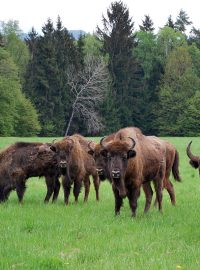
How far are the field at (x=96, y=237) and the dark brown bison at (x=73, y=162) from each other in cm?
67

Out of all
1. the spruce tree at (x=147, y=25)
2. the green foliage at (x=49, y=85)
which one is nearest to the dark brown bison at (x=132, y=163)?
the green foliage at (x=49, y=85)

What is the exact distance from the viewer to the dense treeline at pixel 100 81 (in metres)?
72.4

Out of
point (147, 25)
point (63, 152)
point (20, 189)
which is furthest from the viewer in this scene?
point (147, 25)

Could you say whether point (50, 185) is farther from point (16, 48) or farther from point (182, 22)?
point (182, 22)

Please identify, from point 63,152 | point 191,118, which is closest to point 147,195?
point 63,152

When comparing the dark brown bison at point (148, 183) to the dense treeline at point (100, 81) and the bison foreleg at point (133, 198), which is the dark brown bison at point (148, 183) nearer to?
the bison foreleg at point (133, 198)

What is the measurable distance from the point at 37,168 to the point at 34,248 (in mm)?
6131

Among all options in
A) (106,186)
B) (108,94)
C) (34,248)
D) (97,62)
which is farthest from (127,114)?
(34,248)

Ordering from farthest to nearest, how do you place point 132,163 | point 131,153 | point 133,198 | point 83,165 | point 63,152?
point 83,165 < point 63,152 < point 133,198 < point 132,163 < point 131,153

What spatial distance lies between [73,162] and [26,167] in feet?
4.06

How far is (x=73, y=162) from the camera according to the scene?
48.9 ft

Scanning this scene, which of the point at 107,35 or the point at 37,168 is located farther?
the point at 107,35

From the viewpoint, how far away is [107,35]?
262 ft

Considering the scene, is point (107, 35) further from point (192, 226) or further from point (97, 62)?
point (192, 226)
